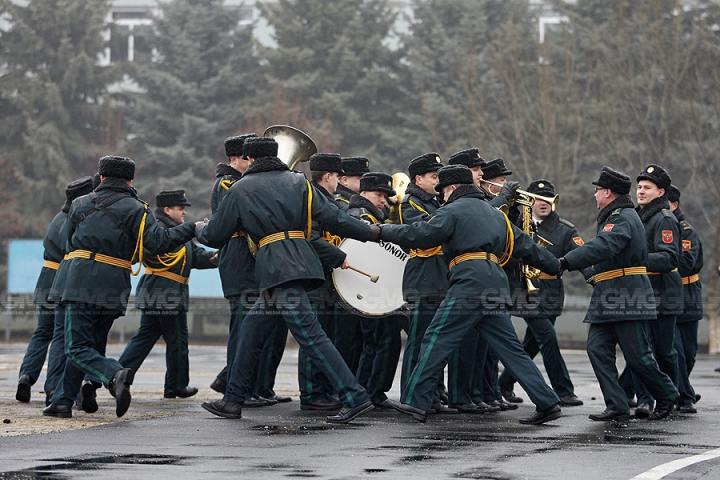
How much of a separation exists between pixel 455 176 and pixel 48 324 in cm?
471

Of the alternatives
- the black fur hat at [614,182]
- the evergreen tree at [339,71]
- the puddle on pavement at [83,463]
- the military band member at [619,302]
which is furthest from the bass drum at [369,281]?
the evergreen tree at [339,71]

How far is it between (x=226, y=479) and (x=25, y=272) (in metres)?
23.4

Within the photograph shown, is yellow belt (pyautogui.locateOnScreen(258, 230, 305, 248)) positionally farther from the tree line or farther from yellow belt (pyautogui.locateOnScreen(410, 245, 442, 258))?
the tree line

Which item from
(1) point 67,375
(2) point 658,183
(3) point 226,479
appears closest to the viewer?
(3) point 226,479

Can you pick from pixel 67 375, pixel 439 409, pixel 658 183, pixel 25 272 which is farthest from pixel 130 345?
pixel 25 272

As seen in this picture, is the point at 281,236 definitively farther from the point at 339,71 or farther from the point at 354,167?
the point at 339,71

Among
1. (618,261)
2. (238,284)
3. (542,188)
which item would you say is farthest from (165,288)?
(618,261)

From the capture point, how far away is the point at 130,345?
41.7ft

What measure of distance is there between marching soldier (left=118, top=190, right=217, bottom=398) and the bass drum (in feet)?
6.35

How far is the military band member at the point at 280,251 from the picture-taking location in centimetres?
998

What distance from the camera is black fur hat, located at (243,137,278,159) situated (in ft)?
33.8

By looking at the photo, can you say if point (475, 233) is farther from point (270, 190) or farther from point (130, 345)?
point (130, 345)

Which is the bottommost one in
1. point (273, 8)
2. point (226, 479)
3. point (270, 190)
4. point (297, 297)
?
point (226, 479)

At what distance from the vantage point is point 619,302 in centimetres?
1068
